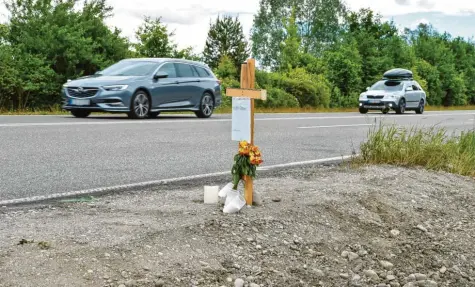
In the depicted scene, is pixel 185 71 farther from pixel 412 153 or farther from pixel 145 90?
pixel 412 153

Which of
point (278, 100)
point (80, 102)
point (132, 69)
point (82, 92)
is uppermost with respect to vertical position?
point (132, 69)

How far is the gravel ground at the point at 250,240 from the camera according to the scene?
4230mm

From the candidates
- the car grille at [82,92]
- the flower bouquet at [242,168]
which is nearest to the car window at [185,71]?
the car grille at [82,92]

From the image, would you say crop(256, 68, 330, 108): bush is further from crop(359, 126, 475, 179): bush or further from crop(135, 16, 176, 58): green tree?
crop(359, 126, 475, 179): bush

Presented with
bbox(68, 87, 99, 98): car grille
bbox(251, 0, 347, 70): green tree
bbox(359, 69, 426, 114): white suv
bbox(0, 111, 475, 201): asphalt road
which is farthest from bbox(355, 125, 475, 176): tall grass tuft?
bbox(251, 0, 347, 70): green tree

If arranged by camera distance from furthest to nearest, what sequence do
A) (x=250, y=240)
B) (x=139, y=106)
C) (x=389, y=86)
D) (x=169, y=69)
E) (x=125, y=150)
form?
(x=389, y=86) < (x=169, y=69) < (x=139, y=106) < (x=125, y=150) < (x=250, y=240)

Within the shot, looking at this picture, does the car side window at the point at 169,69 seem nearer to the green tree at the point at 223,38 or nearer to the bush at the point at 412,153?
the bush at the point at 412,153


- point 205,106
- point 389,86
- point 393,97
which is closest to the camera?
point 205,106

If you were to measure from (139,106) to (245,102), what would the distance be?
38.0ft

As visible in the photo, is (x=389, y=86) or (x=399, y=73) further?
(x=399, y=73)

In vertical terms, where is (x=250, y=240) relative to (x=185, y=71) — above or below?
below

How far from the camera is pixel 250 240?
16.4ft

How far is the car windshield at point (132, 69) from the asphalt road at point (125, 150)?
90.3 inches

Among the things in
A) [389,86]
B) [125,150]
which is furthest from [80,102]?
[389,86]
